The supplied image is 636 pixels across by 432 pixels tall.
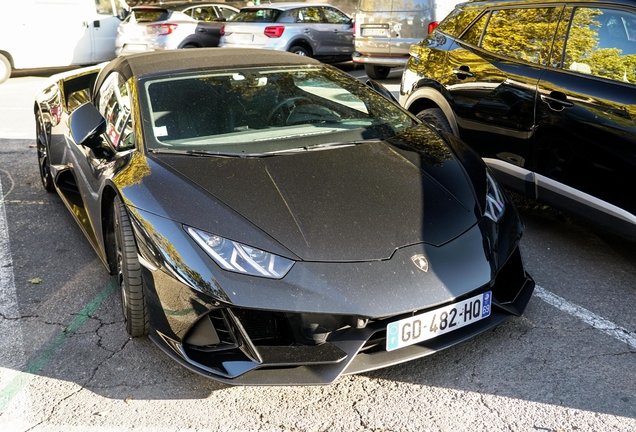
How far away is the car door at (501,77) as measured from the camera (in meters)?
4.34

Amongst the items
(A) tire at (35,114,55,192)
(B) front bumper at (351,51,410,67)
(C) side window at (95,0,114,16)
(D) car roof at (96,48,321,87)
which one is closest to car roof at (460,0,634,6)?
(D) car roof at (96,48,321,87)

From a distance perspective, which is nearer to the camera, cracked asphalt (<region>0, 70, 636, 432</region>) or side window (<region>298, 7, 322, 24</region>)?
cracked asphalt (<region>0, 70, 636, 432</region>)

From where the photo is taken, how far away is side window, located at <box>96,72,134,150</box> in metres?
3.78

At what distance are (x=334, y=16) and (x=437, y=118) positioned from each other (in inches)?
381

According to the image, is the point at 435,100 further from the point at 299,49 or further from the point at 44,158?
the point at 299,49

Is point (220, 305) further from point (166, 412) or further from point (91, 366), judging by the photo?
point (91, 366)

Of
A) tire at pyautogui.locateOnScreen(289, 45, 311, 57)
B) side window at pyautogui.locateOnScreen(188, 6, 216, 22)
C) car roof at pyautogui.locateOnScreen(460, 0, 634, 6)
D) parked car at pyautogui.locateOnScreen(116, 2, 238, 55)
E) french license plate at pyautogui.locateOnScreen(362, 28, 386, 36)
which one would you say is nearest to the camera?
car roof at pyautogui.locateOnScreen(460, 0, 634, 6)

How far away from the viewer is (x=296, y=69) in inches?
170

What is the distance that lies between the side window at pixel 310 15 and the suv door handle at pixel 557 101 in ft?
33.1

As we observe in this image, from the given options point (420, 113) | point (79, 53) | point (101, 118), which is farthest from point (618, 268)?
point (79, 53)

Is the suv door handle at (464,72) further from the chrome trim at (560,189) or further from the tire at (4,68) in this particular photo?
the tire at (4,68)

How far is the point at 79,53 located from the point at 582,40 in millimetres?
11477

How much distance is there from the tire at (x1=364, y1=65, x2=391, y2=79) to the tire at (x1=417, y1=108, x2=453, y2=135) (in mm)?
7229

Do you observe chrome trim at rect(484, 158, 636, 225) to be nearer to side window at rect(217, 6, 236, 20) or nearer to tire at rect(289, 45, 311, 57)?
tire at rect(289, 45, 311, 57)
